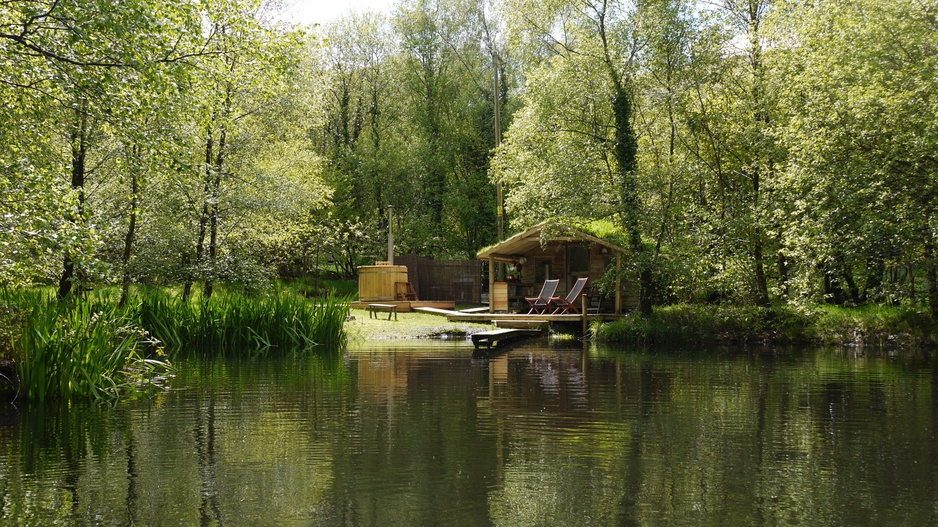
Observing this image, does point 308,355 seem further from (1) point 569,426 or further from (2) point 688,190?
(2) point 688,190

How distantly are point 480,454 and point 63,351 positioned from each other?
5429mm

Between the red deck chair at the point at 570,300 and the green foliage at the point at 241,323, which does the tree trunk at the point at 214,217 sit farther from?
the red deck chair at the point at 570,300

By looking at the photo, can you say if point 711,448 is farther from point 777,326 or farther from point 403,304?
point 403,304

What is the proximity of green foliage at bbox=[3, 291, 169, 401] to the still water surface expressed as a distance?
34cm

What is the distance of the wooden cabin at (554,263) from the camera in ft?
82.3

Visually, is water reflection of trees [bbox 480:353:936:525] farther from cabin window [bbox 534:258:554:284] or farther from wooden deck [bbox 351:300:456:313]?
wooden deck [bbox 351:300:456:313]

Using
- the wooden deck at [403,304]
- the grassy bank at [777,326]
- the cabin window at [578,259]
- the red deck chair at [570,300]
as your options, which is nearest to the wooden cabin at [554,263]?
the cabin window at [578,259]

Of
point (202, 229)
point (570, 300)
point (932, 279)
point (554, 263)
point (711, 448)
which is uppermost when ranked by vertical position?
point (202, 229)

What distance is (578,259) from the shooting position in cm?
2892

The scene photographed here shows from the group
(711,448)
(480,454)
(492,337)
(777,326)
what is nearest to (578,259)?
(777,326)

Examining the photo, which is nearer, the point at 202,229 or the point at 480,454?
the point at 480,454

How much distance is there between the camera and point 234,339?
17.8m

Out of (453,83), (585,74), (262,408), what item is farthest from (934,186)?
(453,83)

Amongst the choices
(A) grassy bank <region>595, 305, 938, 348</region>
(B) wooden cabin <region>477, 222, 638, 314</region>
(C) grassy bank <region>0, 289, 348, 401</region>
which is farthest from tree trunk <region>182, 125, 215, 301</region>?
(A) grassy bank <region>595, 305, 938, 348</region>
